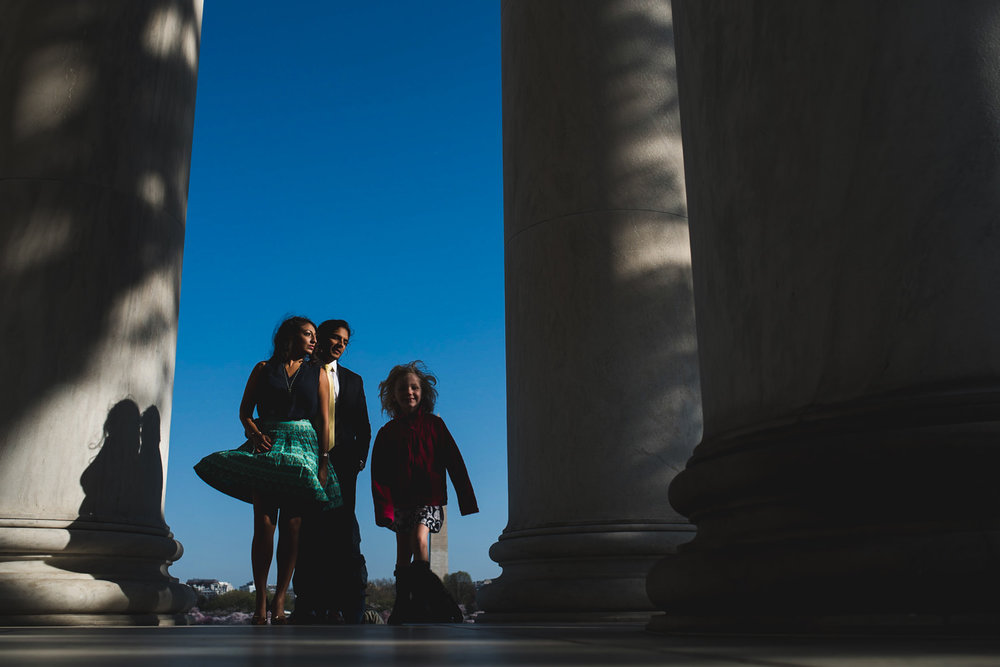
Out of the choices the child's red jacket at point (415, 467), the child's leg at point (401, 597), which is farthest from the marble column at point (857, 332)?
the child's red jacket at point (415, 467)

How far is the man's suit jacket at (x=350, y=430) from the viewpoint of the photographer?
5838 cm

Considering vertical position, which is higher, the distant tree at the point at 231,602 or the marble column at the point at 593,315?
the marble column at the point at 593,315

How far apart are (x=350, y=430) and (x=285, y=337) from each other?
283 inches

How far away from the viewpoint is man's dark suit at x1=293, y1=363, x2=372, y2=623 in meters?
56.7

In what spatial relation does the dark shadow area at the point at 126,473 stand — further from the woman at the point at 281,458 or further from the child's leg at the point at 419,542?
the child's leg at the point at 419,542

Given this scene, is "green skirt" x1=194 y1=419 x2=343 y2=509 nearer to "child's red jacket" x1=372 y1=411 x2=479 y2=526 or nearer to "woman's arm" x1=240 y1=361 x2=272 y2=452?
"woman's arm" x1=240 y1=361 x2=272 y2=452

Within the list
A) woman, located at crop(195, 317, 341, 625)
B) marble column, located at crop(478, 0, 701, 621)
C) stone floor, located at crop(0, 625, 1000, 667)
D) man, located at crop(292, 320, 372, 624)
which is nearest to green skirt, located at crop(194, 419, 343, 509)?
woman, located at crop(195, 317, 341, 625)

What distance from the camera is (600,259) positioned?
173ft

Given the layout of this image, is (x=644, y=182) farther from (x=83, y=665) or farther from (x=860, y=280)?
(x=83, y=665)

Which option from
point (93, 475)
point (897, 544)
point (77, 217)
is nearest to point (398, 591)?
point (93, 475)

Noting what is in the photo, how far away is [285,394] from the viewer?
5509 cm

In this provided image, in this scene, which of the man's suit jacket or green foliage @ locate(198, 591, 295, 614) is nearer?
the man's suit jacket

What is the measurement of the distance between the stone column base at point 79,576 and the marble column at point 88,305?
7cm

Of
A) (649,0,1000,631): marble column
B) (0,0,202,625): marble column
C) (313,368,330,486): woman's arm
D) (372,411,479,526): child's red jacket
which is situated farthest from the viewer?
(372,411,479,526): child's red jacket
